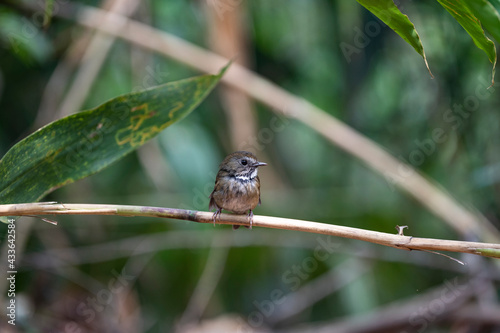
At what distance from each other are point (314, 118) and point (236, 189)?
1.69 m

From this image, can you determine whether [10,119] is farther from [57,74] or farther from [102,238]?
[102,238]

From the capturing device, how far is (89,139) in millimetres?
2508

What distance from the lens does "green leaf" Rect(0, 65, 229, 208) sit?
7.73 feet

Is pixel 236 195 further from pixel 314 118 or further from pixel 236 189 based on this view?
pixel 314 118

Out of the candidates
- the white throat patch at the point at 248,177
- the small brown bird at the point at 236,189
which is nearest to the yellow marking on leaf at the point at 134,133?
the small brown bird at the point at 236,189

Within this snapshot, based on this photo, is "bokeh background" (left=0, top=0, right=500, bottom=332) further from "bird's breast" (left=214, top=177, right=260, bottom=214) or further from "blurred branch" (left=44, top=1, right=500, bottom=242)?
"bird's breast" (left=214, top=177, right=260, bottom=214)

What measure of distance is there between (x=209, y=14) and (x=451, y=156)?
293 centimetres

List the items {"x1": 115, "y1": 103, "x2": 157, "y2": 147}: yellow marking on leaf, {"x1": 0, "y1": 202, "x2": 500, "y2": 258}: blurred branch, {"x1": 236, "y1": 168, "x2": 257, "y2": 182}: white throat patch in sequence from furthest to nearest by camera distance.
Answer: {"x1": 236, "y1": 168, "x2": 257, "y2": 182}: white throat patch < {"x1": 115, "y1": 103, "x2": 157, "y2": 147}: yellow marking on leaf < {"x1": 0, "y1": 202, "x2": 500, "y2": 258}: blurred branch

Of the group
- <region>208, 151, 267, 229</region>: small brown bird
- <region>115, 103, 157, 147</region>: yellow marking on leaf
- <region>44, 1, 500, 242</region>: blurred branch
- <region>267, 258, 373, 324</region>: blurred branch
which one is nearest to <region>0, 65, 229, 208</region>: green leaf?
<region>115, 103, 157, 147</region>: yellow marking on leaf

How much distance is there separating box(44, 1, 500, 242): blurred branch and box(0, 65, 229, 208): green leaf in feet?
9.21

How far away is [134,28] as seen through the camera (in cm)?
576

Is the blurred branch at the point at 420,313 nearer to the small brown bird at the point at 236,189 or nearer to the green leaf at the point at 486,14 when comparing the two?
the small brown bird at the point at 236,189

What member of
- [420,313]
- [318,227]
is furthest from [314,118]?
[318,227]

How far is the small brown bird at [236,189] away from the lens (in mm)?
3850
